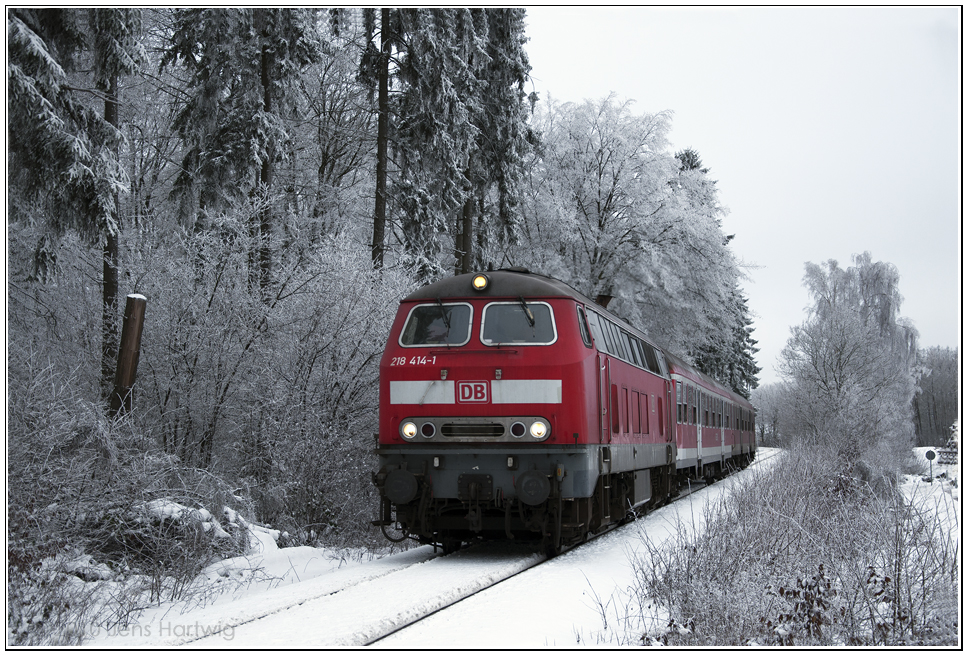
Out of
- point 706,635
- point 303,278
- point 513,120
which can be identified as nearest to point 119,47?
point 303,278

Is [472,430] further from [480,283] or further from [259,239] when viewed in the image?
[259,239]

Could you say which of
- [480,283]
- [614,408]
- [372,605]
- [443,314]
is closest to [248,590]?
[372,605]

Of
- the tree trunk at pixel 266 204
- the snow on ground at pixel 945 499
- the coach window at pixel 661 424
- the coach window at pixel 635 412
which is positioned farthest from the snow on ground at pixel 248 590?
the tree trunk at pixel 266 204

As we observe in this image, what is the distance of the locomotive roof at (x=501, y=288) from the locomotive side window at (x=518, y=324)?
0.14 m

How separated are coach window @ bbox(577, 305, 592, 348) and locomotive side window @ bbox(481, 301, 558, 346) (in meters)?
0.36

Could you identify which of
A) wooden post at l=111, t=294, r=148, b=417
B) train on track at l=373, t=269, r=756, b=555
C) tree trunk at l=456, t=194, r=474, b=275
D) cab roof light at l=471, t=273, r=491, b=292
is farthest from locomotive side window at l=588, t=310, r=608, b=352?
tree trunk at l=456, t=194, r=474, b=275

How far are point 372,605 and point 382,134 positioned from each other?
532 inches

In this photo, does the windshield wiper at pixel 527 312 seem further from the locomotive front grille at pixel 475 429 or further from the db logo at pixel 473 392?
the locomotive front grille at pixel 475 429

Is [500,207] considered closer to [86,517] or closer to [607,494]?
[607,494]

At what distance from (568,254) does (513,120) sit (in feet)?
17.0

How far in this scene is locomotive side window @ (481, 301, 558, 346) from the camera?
895 cm

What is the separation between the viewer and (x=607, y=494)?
997 centimetres

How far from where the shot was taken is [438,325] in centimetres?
927

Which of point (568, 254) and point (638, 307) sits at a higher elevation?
point (568, 254)
